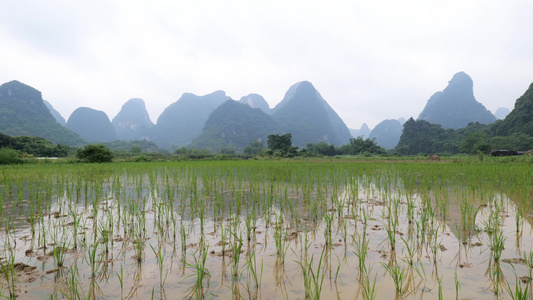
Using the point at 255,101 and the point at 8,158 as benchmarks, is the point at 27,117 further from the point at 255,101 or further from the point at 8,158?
the point at 255,101

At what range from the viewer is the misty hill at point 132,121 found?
144 m

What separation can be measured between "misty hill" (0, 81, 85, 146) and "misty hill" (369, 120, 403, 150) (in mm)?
130973

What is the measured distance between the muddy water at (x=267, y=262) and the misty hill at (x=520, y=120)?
5494 cm

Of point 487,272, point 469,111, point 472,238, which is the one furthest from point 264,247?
point 469,111

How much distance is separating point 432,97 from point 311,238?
6396 inches

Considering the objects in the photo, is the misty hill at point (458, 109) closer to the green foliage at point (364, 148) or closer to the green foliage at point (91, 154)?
the green foliage at point (364, 148)

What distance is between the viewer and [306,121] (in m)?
123

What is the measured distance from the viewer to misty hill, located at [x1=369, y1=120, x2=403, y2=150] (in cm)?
13200

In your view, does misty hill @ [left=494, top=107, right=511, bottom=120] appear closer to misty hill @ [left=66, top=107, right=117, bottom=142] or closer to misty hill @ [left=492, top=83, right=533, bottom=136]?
misty hill @ [left=492, top=83, right=533, bottom=136]

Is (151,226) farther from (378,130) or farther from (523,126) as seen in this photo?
(378,130)

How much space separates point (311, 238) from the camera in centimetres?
296

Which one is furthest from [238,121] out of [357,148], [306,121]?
[357,148]

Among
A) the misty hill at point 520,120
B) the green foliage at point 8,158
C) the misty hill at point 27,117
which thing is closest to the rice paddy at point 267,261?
the green foliage at point 8,158

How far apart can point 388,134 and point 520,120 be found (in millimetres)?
98626
